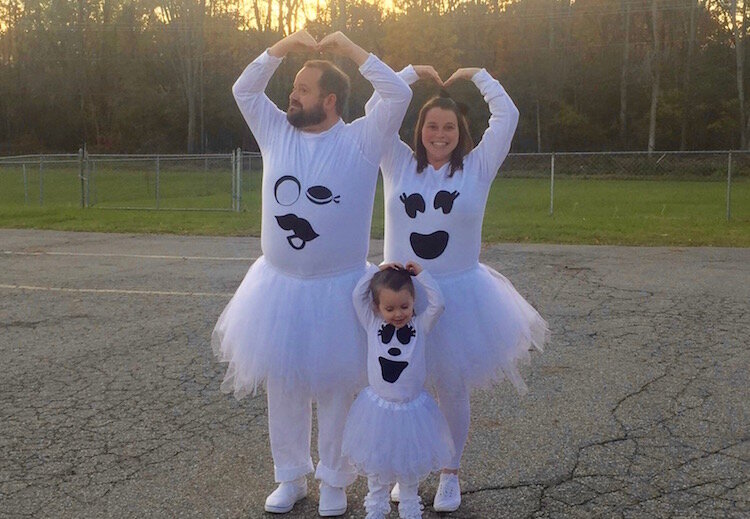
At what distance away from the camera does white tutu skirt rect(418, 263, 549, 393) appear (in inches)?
140

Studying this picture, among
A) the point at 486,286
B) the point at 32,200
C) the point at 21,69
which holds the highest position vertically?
the point at 21,69

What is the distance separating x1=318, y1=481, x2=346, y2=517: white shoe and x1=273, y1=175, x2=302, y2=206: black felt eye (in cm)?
122

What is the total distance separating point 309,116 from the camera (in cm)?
358

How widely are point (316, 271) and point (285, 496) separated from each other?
1.00 metres

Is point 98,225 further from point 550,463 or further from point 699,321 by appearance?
point 550,463

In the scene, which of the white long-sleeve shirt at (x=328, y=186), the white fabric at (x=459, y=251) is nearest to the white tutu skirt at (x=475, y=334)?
the white fabric at (x=459, y=251)

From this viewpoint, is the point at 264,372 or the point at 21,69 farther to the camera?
the point at 21,69

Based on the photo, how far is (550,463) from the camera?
416 centimetres

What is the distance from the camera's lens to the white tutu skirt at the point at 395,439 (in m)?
3.32

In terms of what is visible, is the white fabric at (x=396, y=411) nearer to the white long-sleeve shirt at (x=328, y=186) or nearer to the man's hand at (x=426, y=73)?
the white long-sleeve shirt at (x=328, y=186)

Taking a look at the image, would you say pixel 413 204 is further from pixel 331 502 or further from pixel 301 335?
pixel 331 502

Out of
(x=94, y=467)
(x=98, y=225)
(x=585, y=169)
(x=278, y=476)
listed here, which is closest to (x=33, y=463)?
(x=94, y=467)

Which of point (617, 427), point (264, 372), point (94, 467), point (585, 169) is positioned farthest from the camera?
point (585, 169)

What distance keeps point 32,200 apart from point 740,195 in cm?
2064
